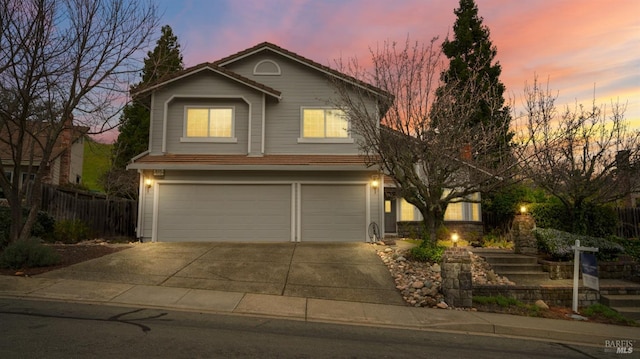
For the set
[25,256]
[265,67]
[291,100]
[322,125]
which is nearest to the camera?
[25,256]

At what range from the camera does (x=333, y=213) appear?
1545 centimetres

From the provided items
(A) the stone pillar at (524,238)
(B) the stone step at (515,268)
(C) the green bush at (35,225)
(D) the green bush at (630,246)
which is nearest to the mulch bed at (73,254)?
(C) the green bush at (35,225)

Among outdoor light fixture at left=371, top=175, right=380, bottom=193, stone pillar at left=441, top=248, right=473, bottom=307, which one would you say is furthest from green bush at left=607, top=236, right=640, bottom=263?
outdoor light fixture at left=371, top=175, right=380, bottom=193

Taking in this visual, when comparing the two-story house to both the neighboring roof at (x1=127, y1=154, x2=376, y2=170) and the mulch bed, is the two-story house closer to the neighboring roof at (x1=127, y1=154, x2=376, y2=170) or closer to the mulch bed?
the neighboring roof at (x1=127, y1=154, x2=376, y2=170)

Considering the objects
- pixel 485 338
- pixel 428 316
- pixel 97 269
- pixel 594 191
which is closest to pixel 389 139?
pixel 428 316

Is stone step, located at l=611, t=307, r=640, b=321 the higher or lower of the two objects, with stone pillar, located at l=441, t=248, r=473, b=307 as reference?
lower

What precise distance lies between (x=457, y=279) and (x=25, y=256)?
409 inches

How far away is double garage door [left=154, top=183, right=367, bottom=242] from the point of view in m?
15.2

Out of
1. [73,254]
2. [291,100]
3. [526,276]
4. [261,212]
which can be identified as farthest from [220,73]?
[526,276]

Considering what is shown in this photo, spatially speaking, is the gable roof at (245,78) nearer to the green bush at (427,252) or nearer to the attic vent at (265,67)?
the attic vent at (265,67)

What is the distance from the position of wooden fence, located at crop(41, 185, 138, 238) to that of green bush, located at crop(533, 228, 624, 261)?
15.2m

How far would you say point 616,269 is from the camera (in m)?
12.0

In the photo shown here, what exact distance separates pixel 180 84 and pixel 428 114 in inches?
389

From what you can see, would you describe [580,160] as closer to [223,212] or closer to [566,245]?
[566,245]
